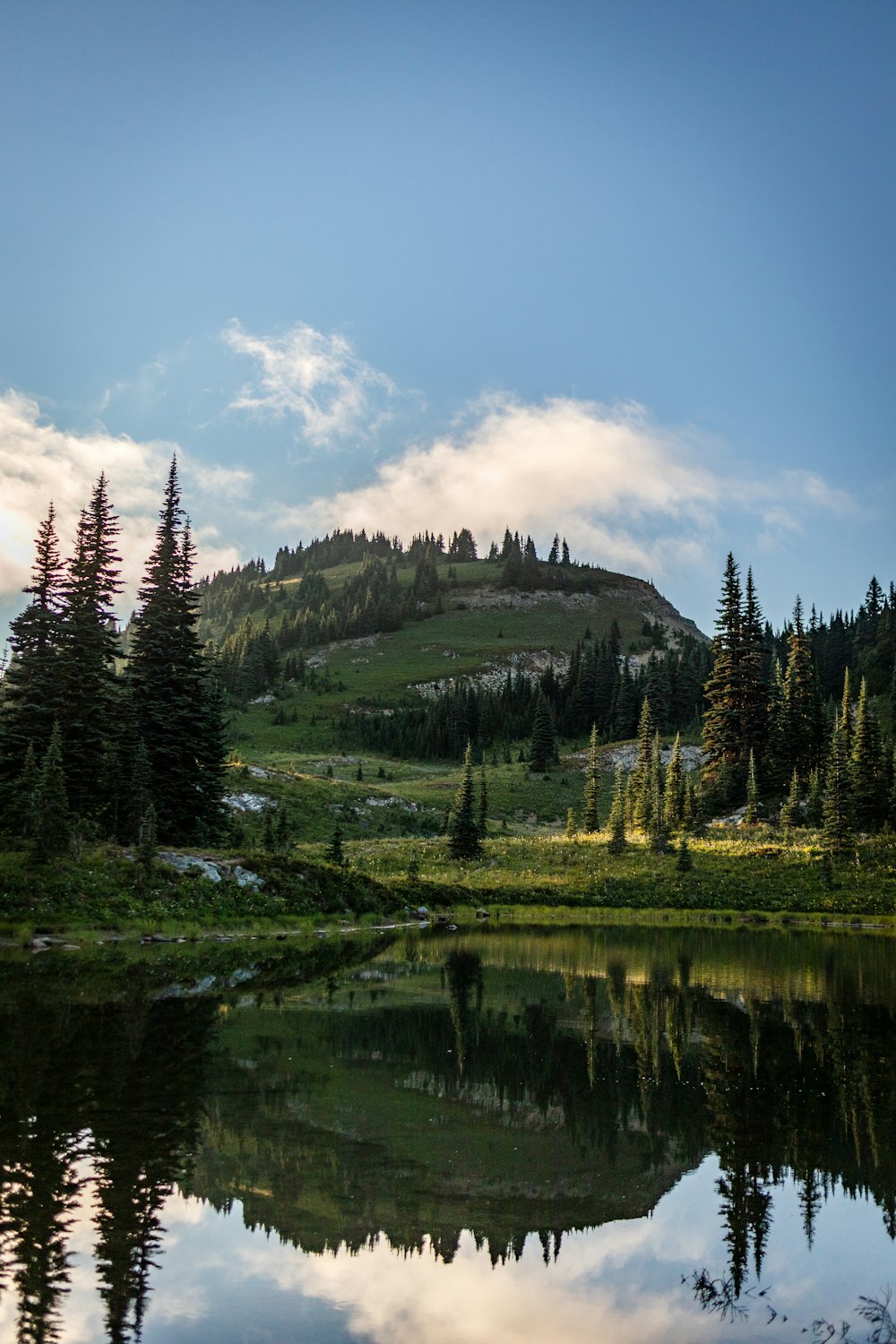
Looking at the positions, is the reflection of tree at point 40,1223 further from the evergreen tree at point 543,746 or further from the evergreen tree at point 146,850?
the evergreen tree at point 543,746

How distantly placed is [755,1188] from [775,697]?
276 ft

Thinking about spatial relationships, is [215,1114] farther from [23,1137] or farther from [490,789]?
[490,789]

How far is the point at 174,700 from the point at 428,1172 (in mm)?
37537

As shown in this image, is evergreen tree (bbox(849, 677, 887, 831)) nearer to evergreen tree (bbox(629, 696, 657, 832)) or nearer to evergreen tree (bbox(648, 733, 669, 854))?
evergreen tree (bbox(648, 733, 669, 854))

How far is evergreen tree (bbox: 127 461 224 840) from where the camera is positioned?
43.8m

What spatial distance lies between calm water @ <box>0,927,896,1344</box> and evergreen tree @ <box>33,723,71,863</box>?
37.0ft

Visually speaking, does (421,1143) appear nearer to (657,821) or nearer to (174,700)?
(174,700)

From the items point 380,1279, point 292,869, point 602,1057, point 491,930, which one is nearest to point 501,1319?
point 380,1279

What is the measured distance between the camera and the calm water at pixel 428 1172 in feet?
25.5

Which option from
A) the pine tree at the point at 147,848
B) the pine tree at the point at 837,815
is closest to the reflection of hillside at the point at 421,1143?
the pine tree at the point at 147,848

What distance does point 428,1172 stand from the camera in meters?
10.6

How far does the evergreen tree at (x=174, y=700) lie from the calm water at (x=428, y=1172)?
22370mm

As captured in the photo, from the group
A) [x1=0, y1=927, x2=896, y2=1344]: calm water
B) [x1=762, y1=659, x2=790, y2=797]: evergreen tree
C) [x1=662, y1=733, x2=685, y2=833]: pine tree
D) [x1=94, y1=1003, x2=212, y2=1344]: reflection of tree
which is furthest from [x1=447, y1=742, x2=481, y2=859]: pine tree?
[x1=94, y1=1003, x2=212, y2=1344]: reflection of tree

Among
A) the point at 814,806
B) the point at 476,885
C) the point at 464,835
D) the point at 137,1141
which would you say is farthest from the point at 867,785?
the point at 137,1141
